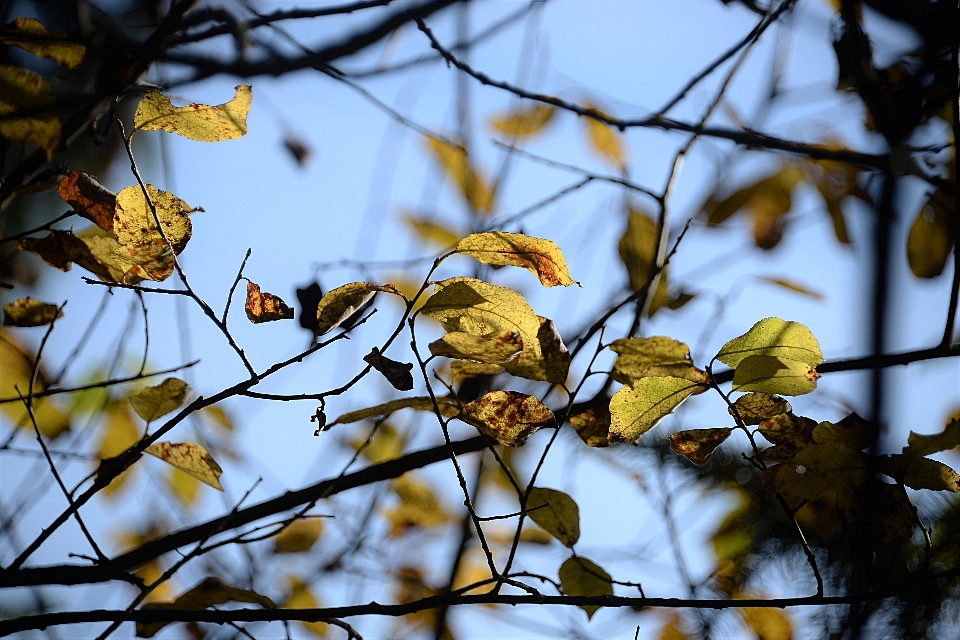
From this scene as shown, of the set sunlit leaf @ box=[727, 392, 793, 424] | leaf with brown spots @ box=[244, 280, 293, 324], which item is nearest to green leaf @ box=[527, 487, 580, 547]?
sunlit leaf @ box=[727, 392, 793, 424]

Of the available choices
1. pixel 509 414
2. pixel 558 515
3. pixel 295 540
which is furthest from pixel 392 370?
pixel 295 540

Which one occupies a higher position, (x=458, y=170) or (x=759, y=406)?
(x=458, y=170)

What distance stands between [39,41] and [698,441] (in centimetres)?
69

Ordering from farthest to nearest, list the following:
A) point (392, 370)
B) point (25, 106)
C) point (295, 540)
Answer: point (295, 540) → point (25, 106) → point (392, 370)

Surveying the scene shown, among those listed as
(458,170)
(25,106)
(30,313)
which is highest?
(458,170)

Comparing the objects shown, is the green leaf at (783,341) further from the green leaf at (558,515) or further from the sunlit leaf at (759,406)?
the green leaf at (558,515)

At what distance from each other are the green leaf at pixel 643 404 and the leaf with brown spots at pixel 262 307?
0.26m

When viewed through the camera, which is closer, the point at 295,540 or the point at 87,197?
the point at 87,197

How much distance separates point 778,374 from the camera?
0.47 m

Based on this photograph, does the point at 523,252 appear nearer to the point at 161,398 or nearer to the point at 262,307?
the point at 262,307

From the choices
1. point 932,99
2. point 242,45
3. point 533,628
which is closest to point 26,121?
point 242,45

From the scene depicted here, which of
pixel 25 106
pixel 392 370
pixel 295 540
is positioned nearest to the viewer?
pixel 392 370

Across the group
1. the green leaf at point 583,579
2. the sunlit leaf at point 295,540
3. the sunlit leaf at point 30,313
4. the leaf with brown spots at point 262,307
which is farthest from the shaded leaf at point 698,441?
the sunlit leaf at point 295,540

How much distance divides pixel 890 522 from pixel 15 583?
27.5 inches
